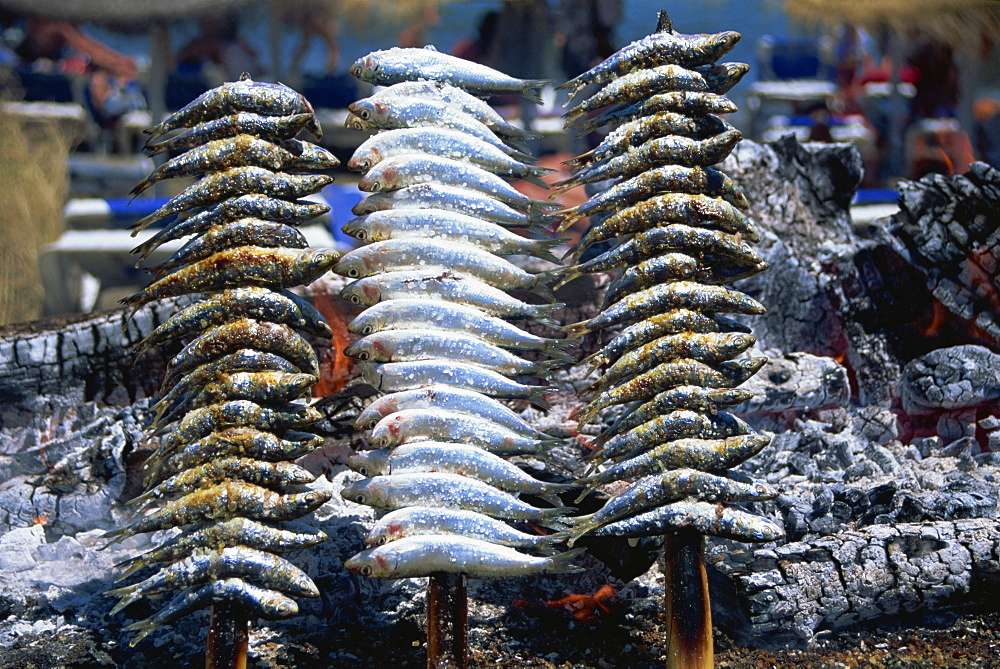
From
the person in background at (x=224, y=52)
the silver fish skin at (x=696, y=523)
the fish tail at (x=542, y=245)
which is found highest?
the person in background at (x=224, y=52)

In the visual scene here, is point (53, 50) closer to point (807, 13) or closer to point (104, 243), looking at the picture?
point (104, 243)

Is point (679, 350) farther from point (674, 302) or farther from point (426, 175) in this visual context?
point (426, 175)

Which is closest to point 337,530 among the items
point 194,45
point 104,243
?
point 104,243

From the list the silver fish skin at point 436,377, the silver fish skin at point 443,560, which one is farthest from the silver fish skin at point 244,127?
the silver fish skin at point 443,560

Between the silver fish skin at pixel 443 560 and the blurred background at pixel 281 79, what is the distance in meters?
3.90

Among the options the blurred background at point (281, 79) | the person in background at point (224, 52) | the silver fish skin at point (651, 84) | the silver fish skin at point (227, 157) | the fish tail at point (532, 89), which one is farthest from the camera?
the person in background at point (224, 52)

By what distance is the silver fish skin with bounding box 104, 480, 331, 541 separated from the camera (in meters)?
3.44

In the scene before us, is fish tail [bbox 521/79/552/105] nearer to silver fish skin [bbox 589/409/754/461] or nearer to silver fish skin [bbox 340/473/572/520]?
silver fish skin [bbox 589/409/754/461]

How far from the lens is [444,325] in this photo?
3.73 m

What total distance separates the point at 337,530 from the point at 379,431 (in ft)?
3.30

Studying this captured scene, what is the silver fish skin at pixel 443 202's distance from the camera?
3.90 metres

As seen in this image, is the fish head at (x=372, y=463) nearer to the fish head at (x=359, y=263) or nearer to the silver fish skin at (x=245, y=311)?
the silver fish skin at (x=245, y=311)

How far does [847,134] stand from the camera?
15867mm

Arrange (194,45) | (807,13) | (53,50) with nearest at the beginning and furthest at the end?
1. (807,13)
2. (194,45)
3. (53,50)
